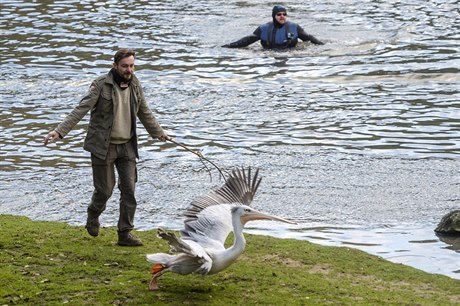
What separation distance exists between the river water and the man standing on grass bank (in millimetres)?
2440

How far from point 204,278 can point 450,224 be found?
3929mm

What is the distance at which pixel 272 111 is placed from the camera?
60.6ft

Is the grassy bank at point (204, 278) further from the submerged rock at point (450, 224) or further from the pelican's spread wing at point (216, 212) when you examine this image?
the submerged rock at point (450, 224)

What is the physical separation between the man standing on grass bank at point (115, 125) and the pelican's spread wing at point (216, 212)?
3.31 ft

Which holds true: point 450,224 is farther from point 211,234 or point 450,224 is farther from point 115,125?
point 115,125

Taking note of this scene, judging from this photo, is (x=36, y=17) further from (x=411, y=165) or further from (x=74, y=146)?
(x=411, y=165)

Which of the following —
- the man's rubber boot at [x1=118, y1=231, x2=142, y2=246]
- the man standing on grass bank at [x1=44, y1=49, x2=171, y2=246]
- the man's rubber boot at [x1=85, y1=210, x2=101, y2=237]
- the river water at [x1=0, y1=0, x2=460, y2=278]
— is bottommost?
the river water at [x1=0, y1=0, x2=460, y2=278]

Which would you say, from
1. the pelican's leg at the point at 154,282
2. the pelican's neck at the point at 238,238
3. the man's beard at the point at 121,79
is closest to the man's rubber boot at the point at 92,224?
the man's beard at the point at 121,79

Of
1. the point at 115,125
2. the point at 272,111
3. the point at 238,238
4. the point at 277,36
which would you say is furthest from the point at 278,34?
the point at 238,238

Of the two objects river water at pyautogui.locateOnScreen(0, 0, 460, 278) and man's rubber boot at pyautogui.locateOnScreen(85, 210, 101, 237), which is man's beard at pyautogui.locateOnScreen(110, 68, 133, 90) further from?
river water at pyautogui.locateOnScreen(0, 0, 460, 278)

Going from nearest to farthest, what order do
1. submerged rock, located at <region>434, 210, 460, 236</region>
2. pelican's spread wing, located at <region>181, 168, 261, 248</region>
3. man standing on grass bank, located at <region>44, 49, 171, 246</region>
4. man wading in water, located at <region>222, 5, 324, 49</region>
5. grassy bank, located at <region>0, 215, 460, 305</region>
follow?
1. grassy bank, located at <region>0, 215, 460, 305</region>
2. pelican's spread wing, located at <region>181, 168, 261, 248</region>
3. man standing on grass bank, located at <region>44, 49, 171, 246</region>
4. submerged rock, located at <region>434, 210, 460, 236</region>
5. man wading in water, located at <region>222, 5, 324, 49</region>

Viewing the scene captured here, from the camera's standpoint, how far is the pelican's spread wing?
916 cm

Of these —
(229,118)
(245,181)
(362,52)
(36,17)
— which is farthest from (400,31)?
(245,181)

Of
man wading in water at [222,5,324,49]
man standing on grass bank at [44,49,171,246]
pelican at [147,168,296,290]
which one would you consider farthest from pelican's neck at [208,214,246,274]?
man wading in water at [222,5,324,49]
